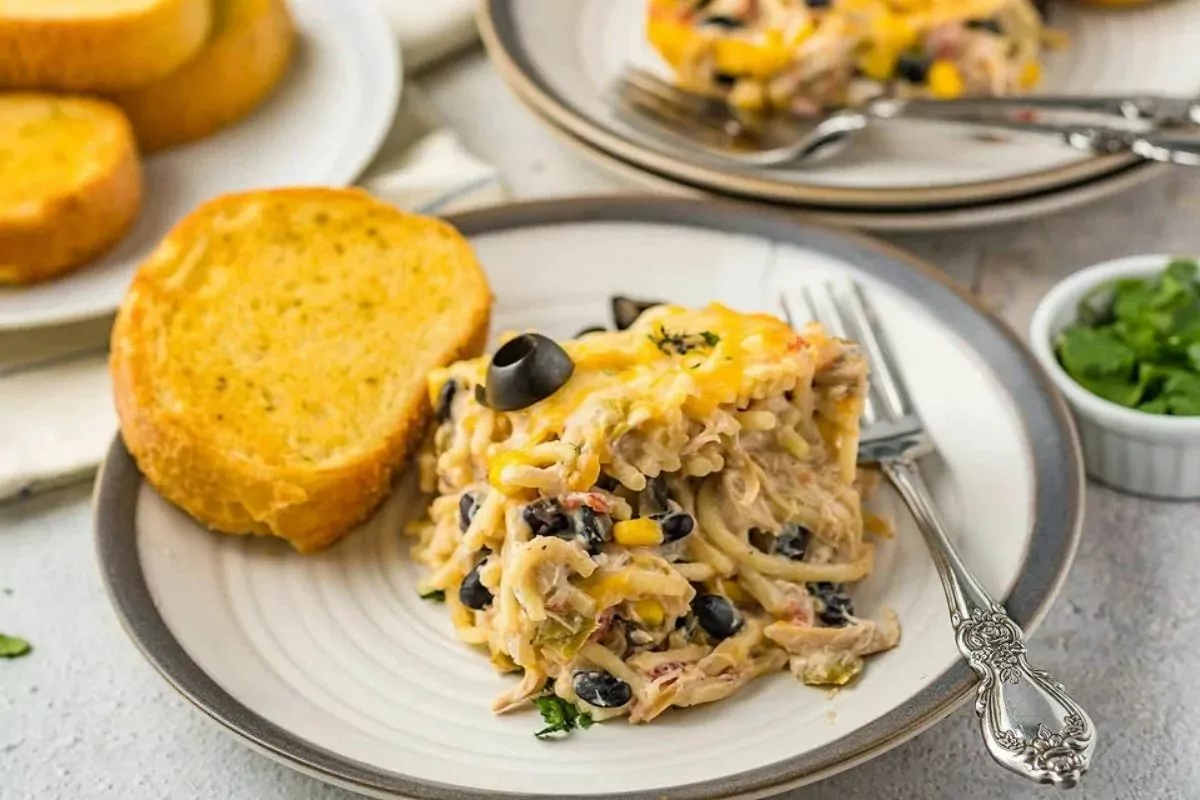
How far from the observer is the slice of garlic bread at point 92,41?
3.76m

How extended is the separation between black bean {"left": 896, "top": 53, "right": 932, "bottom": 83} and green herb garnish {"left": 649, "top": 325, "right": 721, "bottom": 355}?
1769 mm

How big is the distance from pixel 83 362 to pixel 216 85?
1.04 metres

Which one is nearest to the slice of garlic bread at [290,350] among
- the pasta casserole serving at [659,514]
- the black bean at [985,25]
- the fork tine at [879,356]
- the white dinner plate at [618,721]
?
the white dinner plate at [618,721]

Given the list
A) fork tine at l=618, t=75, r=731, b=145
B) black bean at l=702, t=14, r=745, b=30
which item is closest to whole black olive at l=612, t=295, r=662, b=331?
fork tine at l=618, t=75, r=731, b=145

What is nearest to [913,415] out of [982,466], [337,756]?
[982,466]

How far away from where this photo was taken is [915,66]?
154 inches

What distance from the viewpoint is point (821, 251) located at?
3.10 m

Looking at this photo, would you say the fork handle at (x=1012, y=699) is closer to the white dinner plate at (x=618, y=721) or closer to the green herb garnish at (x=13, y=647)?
the white dinner plate at (x=618, y=721)

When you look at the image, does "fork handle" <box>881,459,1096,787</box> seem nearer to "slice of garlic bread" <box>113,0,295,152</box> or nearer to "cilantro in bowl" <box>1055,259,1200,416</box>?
"cilantro in bowl" <box>1055,259,1200,416</box>

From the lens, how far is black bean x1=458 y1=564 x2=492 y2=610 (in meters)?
2.40

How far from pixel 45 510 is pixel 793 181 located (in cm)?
193

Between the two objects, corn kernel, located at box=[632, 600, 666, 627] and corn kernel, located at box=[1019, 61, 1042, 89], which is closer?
corn kernel, located at box=[632, 600, 666, 627]

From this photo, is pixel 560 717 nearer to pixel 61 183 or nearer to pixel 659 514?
pixel 659 514

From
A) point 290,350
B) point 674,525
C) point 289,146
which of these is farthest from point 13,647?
point 289,146
